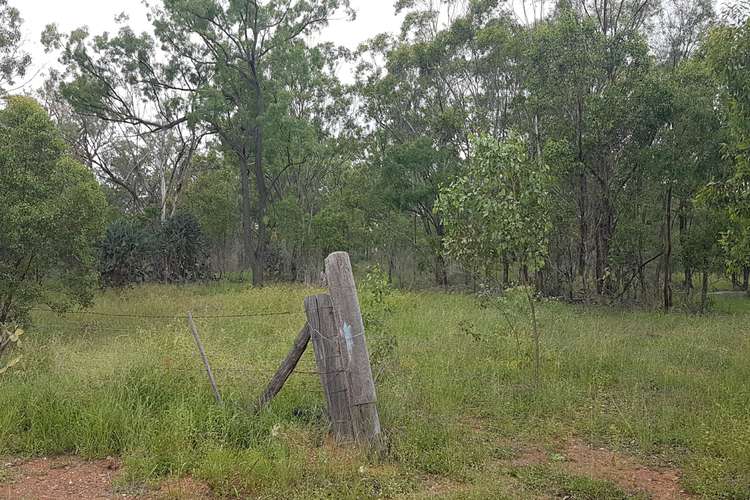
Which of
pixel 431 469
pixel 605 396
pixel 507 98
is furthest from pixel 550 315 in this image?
pixel 507 98

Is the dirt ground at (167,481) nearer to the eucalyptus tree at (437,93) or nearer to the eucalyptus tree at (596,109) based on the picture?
the eucalyptus tree at (596,109)

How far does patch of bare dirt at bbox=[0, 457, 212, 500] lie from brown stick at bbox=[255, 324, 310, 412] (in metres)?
0.99

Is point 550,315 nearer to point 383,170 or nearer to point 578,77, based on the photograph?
point 578,77

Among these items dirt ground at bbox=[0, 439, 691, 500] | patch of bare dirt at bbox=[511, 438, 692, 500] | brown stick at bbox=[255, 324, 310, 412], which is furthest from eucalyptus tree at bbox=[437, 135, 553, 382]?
brown stick at bbox=[255, 324, 310, 412]

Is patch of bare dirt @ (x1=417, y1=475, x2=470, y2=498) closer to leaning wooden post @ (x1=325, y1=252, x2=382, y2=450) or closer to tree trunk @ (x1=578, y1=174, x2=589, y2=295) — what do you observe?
leaning wooden post @ (x1=325, y1=252, x2=382, y2=450)

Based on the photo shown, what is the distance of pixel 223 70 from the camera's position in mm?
23078

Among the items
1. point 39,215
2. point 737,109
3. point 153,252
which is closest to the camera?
point 737,109

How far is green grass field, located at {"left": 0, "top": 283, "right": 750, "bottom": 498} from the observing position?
4105 millimetres

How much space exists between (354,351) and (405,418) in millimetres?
999

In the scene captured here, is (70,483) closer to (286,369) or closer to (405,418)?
(286,369)

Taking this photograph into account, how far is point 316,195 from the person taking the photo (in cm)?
3052

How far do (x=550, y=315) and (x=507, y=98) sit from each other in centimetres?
1185

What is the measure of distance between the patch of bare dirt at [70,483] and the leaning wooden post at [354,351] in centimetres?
126

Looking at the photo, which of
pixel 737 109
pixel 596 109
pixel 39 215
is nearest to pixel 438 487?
pixel 737 109
